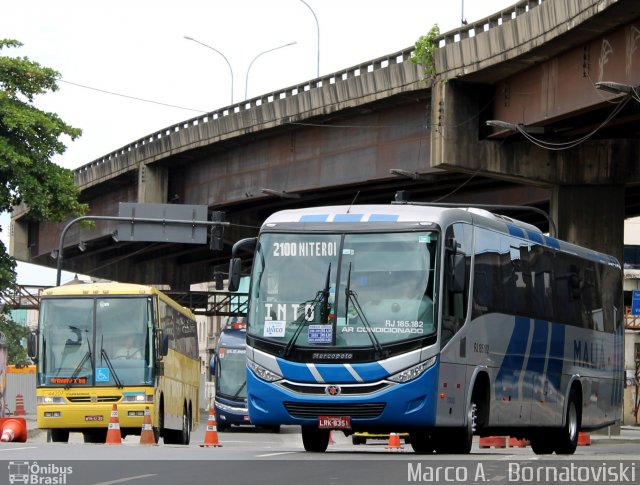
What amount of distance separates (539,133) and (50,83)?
18605 millimetres

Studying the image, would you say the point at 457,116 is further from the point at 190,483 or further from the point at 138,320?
the point at 190,483

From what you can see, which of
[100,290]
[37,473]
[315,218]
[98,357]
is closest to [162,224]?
[100,290]

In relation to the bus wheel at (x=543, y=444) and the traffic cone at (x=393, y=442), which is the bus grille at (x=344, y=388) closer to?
the bus wheel at (x=543, y=444)

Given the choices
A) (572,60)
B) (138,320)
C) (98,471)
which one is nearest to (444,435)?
(98,471)

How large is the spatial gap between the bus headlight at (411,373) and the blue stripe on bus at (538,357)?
4204 mm

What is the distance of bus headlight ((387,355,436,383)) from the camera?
19.8 m

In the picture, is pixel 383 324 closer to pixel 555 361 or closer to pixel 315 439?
pixel 315 439

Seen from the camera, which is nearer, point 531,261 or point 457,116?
point 531,261

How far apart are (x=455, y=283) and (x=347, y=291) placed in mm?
1504

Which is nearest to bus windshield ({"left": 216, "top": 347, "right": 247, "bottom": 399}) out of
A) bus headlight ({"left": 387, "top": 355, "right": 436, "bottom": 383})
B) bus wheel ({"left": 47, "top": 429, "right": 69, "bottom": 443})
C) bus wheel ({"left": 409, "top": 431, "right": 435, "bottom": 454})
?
bus wheel ({"left": 47, "top": 429, "right": 69, "bottom": 443})

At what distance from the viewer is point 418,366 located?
19.8 meters

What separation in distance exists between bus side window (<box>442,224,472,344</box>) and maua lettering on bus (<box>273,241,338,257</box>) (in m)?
1.59

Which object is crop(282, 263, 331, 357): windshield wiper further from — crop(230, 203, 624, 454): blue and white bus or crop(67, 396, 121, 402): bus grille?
crop(67, 396, 121, 402): bus grille

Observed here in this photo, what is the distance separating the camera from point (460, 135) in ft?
131
